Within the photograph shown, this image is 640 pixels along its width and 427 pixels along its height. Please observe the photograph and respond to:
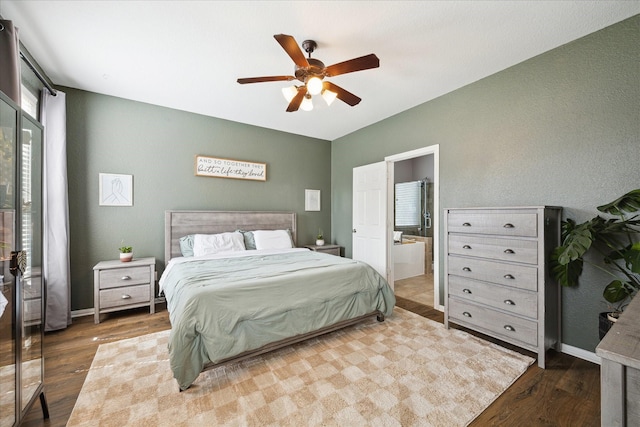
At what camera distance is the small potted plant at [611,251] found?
1.72 m

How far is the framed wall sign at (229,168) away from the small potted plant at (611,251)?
3848 millimetres

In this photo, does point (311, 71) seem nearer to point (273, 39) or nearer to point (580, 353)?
point (273, 39)

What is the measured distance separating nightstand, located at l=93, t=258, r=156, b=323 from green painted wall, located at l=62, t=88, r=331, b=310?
0.35 metres

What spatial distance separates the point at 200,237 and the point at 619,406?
3.73 metres

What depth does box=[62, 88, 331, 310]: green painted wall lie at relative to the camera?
10.3 feet

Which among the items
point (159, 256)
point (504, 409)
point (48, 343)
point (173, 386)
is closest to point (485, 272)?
point (504, 409)

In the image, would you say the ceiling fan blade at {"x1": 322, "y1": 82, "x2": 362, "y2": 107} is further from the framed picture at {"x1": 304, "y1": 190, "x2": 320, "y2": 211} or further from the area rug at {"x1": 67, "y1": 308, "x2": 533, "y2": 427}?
the framed picture at {"x1": 304, "y1": 190, "x2": 320, "y2": 211}

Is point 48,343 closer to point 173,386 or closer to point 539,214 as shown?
point 173,386

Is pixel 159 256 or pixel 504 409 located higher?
pixel 159 256

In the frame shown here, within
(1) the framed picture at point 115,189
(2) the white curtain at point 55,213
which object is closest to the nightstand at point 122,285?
(2) the white curtain at point 55,213

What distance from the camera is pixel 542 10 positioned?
190 centimetres

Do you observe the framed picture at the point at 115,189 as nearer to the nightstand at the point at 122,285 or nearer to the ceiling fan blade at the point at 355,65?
the nightstand at the point at 122,285

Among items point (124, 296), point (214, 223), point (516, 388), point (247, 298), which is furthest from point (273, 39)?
point (516, 388)

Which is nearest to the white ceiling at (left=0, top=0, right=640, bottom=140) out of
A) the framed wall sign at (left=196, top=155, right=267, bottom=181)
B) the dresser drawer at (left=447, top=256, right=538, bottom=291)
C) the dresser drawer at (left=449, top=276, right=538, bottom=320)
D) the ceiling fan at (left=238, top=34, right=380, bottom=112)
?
the ceiling fan at (left=238, top=34, right=380, bottom=112)
